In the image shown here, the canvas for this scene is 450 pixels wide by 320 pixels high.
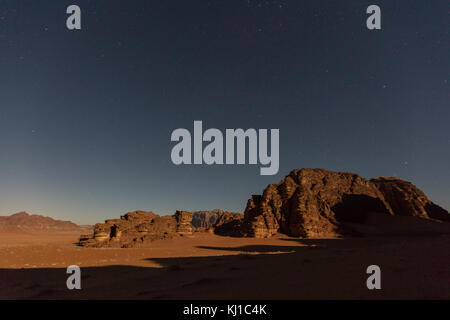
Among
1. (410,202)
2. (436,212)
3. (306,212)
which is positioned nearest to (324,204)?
(306,212)

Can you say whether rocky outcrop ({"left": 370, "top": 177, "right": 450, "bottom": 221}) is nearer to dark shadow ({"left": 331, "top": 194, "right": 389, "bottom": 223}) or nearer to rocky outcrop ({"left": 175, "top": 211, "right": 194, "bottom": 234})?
dark shadow ({"left": 331, "top": 194, "right": 389, "bottom": 223})

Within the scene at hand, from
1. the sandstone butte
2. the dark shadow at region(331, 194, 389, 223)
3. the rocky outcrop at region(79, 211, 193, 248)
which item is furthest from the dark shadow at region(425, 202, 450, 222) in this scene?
the rocky outcrop at region(79, 211, 193, 248)

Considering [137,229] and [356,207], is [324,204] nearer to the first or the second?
[356,207]

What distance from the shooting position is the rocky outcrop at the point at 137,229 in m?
24.6

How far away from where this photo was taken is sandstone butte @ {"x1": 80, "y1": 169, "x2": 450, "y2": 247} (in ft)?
90.0

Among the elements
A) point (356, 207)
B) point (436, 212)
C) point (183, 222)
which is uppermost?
point (356, 207)

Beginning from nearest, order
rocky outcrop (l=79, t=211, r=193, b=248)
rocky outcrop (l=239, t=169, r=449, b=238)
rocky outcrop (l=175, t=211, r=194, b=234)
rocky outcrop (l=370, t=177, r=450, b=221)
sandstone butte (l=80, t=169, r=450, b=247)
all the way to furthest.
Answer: rocky outcrop (l=79, t=211, r=193, b=248)
sandstone butte (l=80, t=169, r=450, b=247)
rocky outcrop (l=175, t=211, r=194, b=234)
rocky outcrop (l=239, t=169, r=449, b=238)
rocky outcrop (l=370, t=177, r=450, b=221)

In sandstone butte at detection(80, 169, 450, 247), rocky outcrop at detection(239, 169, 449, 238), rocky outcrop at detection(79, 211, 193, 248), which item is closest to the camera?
rocky outcrop at detection(79, 211, 193, 248)

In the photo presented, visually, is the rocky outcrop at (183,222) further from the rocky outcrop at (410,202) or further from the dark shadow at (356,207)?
the rocky outcrop at (410,202)

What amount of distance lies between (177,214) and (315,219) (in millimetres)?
20775

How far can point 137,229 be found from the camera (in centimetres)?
2767

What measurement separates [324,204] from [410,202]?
19698 mm
